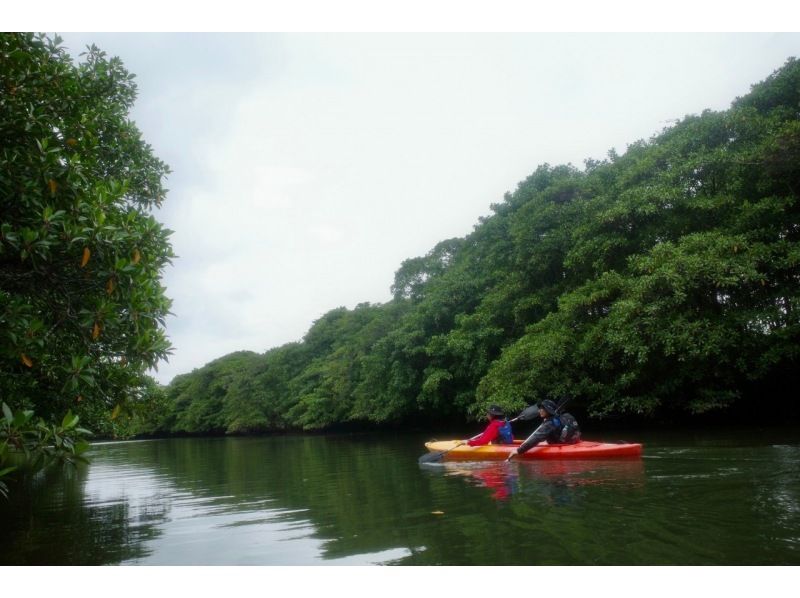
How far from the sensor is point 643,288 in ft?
45.3

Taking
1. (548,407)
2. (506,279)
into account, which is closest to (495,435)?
(548,407)

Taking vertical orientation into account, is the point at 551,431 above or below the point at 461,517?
above

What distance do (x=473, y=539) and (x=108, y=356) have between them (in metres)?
4.20

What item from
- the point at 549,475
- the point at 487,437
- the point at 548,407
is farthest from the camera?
the point at 487,437

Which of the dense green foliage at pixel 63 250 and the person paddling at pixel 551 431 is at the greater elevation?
the dense green foliage at pixel 63 250

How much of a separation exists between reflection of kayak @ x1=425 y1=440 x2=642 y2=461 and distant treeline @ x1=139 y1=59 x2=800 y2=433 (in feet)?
14.1

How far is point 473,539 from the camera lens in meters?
5.26

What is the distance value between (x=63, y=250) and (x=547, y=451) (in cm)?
901

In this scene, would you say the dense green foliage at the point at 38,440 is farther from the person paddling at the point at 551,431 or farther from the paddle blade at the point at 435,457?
the paddle blade at the point at 435,457

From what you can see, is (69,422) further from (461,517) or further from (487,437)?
(487,437)

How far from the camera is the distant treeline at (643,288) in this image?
13367mm

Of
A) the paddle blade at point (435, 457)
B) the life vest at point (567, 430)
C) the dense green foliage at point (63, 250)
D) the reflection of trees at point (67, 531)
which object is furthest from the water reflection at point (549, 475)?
the dense green foliage at point (63, 250)

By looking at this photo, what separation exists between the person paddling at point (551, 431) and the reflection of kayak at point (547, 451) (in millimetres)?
143

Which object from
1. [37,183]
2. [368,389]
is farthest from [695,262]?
[368,389]
